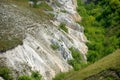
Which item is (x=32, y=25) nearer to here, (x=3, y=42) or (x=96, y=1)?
(x=3, y=42)

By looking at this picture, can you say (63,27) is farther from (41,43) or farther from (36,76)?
(36,76)

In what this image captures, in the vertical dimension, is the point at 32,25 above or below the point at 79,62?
above

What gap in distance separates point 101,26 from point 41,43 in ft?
110

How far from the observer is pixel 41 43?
2874 inches

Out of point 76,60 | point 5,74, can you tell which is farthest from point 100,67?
point 76,60

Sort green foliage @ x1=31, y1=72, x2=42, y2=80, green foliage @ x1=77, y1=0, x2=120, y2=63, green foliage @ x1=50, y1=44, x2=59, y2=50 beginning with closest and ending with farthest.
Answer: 1. green foliage @ x1=31, y1=72, x2=42, y2=80
2. green foliage @ x1=50, y1=44, x2=59, y2=50
3. green foliage @ x1=77, y1=0, x2=120, y2=63

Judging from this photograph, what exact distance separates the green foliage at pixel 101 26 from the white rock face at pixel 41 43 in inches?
105

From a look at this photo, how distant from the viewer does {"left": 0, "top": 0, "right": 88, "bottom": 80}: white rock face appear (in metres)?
63.6

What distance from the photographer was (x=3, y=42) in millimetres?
64875

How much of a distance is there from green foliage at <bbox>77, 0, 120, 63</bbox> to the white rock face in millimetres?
2657

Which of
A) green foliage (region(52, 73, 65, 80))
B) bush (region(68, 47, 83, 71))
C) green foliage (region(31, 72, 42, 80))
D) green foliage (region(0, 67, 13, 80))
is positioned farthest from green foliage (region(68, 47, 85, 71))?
green foliage (region(0, 67, 13, 80))

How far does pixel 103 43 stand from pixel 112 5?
68.9 feet

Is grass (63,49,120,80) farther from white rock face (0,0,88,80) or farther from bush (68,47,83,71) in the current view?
bush (68,47,83,71)

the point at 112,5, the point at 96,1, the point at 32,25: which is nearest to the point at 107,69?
the point at 32,25
